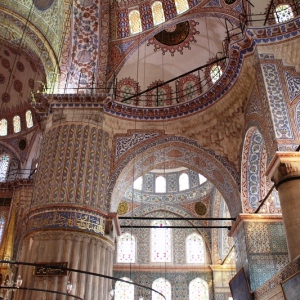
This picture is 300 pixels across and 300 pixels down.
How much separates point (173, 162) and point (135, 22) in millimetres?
4416

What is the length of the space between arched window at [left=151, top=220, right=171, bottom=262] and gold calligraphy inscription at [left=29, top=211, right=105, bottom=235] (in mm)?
6042

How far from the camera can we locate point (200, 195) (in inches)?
617

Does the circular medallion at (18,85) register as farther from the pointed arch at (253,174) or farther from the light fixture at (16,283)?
the pointed arch at (253,174)

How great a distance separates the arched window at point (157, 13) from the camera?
38.6 feet

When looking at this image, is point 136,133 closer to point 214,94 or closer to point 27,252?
point 214,94

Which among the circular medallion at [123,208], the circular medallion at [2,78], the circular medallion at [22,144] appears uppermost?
the circular medallion at [2,78]

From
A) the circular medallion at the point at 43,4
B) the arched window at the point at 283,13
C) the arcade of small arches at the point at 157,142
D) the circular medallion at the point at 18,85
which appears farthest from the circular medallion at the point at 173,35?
the circular medallion at the point at 18,85

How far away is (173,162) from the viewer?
11.9 metres

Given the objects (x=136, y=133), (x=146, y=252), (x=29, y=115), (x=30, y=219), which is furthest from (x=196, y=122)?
(x=29, y=115)

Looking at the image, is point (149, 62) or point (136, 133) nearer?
point (136, 133)

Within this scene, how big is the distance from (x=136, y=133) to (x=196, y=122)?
5.61 ft

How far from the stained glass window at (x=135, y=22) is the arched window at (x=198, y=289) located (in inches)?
353

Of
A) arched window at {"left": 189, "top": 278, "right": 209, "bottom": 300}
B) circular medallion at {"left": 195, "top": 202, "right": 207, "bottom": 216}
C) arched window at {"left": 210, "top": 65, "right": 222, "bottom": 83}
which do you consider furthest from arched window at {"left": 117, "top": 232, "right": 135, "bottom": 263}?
arched window at {"left": 210, "top": 65, "right": 222, "bottom": 83}

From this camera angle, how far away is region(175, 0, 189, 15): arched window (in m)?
11.4
